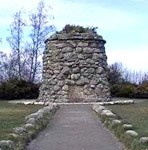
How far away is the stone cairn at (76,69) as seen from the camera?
31516mm

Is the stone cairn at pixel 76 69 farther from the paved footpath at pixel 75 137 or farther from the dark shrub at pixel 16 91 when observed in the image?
the paved footpath at pixel 75 137

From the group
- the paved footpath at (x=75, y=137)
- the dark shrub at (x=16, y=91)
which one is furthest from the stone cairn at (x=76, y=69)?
the paved footpath at (x=75, y=137)

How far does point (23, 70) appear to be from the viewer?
172 ft

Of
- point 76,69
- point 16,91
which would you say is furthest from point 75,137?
point 16,91

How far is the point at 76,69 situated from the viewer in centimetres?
3153

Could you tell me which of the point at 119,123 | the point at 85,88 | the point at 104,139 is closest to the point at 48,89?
the point at 85,88

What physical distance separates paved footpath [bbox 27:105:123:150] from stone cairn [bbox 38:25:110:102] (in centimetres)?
1425

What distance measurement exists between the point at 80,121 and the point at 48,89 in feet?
48.2

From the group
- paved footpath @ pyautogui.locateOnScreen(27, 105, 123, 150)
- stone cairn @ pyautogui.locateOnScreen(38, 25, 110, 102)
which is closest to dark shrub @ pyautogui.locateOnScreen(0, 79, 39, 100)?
stone cairn @ pyautogui.locateOnScreen(38, 25, 110, 102)

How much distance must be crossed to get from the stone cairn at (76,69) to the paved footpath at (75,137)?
1425 cm

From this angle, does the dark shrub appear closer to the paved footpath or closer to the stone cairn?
the stone cairn

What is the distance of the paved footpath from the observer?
11.5m

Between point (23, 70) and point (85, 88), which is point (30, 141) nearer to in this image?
point (85, 88)

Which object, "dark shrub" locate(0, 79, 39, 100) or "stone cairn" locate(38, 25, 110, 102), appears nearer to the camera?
"stone cairn" locate(38, 25, 110, 102)
